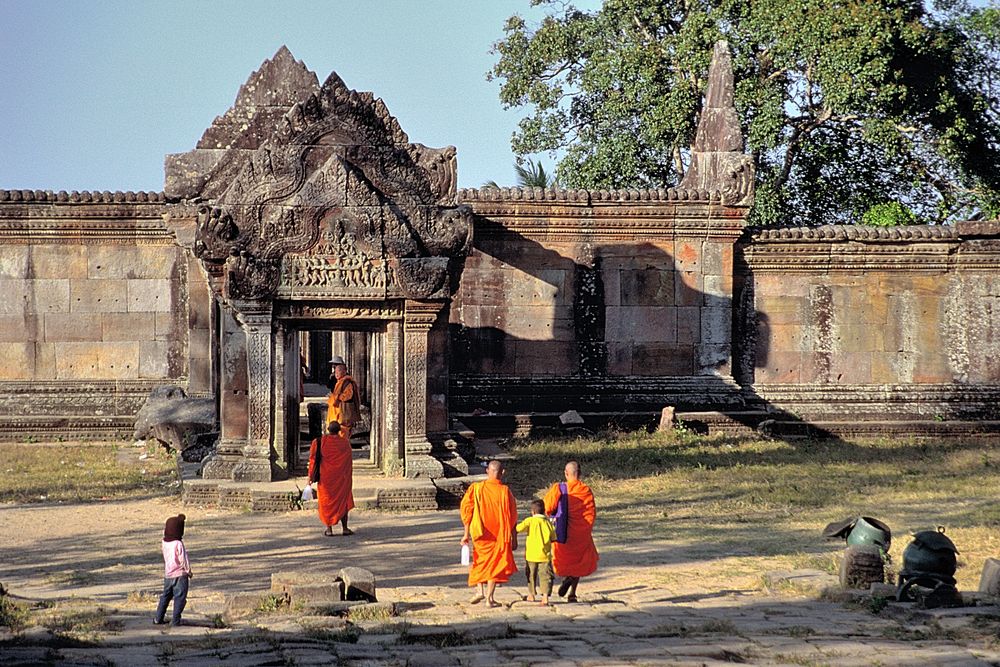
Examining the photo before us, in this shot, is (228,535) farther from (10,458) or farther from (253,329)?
(10,458)

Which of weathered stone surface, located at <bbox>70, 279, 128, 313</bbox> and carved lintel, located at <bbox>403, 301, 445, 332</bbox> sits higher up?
weathered stone surface, located at <bbox>70, 279, 128, 313</bbox>

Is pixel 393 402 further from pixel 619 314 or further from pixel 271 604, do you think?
pixel 619 314

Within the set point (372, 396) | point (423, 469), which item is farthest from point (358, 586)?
point (372, 396)

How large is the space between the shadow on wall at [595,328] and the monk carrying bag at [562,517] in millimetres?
9865

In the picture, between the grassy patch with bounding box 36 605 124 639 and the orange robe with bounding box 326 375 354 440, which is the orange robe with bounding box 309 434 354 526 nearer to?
the orange robe with bounding box 326 375 354 440

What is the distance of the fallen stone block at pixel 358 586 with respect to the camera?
397 inches

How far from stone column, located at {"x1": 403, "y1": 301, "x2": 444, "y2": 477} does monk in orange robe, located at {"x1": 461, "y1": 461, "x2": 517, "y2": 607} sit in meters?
4.44

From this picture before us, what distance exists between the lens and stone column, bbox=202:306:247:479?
50.3 ft

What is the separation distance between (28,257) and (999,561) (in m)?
15.2

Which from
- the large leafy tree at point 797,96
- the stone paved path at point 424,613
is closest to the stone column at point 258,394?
the stone paved path at point 424,613

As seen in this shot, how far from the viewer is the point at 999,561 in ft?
34.6

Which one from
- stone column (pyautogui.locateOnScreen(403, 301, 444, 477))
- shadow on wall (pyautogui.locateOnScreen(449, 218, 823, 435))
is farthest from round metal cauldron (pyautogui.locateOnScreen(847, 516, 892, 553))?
shadow on wall (pyautogui.locateOnScreen(449, 218, 823, 435))

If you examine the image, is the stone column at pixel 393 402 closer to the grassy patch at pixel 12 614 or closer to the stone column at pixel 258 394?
the stone column at pixel 258 394

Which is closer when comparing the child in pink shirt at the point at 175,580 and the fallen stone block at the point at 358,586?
the child in pink shirt at the point at 175,580
